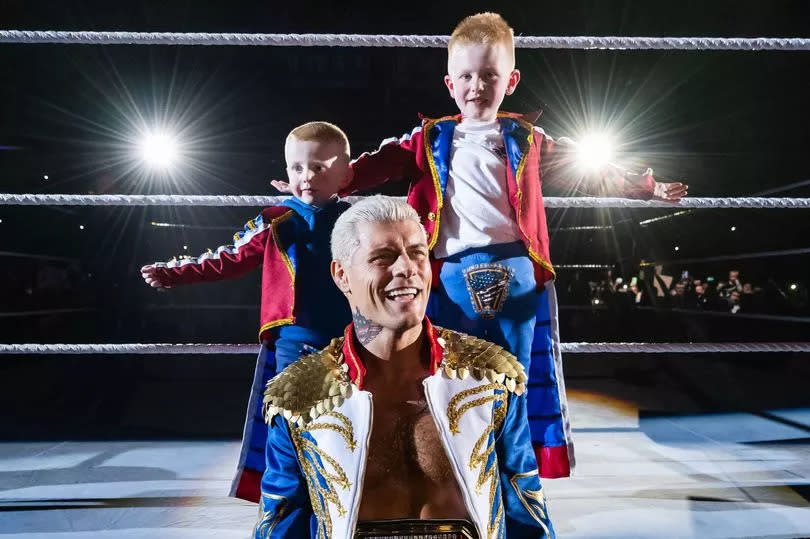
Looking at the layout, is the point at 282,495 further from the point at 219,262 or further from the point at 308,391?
the point at 219,262

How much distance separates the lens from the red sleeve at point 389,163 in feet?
5.12

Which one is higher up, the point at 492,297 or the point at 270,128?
the point at 270,128

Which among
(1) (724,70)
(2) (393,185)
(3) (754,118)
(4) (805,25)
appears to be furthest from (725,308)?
(2) (393,185)

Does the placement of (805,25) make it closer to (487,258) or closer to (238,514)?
(487,258)

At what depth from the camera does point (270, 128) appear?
29.5 feet

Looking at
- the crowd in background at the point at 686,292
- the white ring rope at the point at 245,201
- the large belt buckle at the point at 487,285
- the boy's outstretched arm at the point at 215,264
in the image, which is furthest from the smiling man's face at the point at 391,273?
the crowd in background at the point at 686,292

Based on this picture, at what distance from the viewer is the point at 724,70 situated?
240 inches

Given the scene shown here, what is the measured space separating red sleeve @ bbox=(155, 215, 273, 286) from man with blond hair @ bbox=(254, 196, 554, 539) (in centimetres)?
61

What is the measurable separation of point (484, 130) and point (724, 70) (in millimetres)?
5849

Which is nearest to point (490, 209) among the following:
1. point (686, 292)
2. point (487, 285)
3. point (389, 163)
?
point (487, 285)

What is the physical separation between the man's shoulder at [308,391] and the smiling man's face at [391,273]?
5.2 inches

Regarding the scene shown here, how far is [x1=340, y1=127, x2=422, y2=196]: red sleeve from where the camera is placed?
5.12ft

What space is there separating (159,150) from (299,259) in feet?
30.8

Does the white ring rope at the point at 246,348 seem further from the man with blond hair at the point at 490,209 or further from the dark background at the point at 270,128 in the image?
the dark background at the point at 270,128
